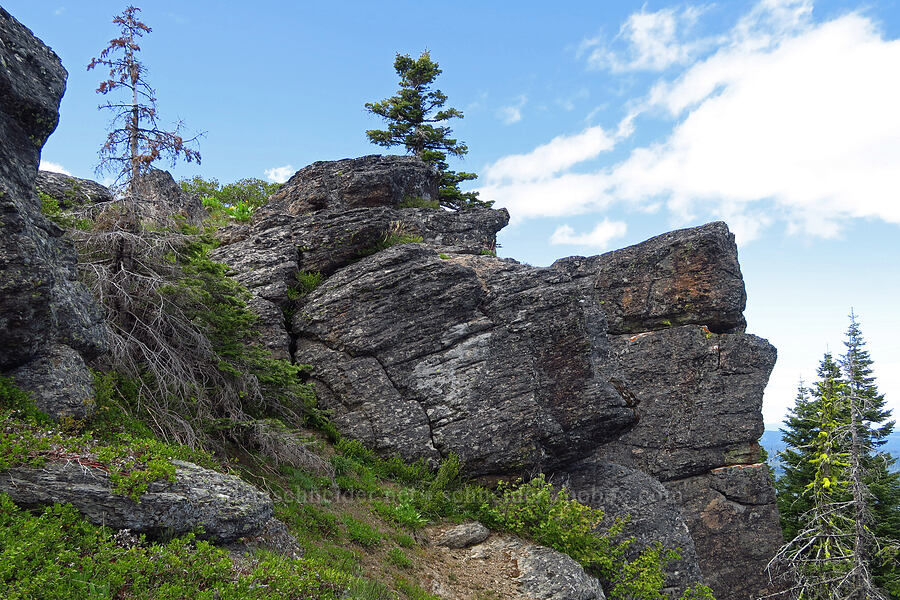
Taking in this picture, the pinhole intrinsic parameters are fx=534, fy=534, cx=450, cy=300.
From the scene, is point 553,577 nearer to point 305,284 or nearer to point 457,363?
point 457,363

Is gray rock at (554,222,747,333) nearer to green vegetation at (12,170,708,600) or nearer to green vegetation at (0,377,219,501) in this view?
green vegetation at (12,170,708,600)

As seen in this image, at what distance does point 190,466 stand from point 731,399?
2021 cm

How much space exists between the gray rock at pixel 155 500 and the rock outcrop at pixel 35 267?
1526 mm

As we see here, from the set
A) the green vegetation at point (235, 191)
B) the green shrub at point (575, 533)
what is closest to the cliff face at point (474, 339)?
the green shrub at point (575, 533)

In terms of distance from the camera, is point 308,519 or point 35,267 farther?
point 308,519

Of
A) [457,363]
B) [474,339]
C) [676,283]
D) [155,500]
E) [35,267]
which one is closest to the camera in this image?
[155,500]

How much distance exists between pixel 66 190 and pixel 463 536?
11.9 m

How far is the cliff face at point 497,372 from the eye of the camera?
1427cm

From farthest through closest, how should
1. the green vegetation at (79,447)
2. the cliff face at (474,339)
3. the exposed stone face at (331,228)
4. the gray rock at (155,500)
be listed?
the exposed stone face at (331,228)
the cliff face at (474,339)
the green vegetation at (79,447)
the gray rock at (155,500)

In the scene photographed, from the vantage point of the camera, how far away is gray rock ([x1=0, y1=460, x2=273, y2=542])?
5977 mm

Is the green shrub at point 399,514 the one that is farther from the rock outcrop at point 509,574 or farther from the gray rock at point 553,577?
the gray rock at point 553,577

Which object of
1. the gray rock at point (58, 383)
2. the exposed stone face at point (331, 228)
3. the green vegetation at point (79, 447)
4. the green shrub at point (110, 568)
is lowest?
the green shrub at point (110, 568)

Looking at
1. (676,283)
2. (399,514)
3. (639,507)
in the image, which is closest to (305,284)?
(399,514)

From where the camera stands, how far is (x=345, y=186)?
20406 mm
